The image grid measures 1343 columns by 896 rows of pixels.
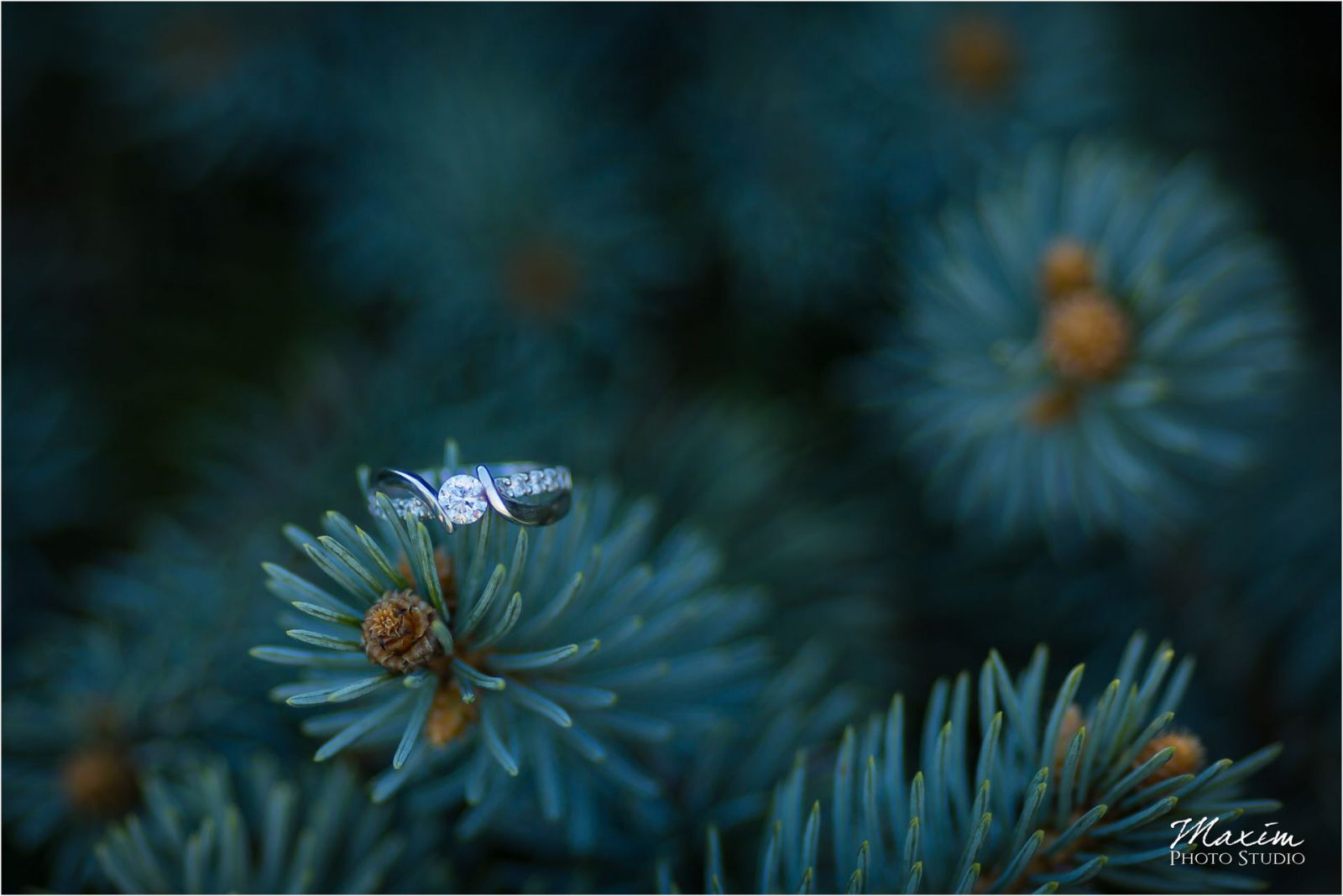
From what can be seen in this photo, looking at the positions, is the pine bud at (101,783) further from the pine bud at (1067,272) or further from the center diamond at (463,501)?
the pine bud at (1067,272)

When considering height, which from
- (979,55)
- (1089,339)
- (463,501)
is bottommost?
(463,501)

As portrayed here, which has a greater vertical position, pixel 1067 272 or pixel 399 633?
pixel 1067 272

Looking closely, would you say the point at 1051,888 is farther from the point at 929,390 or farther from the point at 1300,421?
the point at 1300,421

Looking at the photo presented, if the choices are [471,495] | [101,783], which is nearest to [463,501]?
[471,495]

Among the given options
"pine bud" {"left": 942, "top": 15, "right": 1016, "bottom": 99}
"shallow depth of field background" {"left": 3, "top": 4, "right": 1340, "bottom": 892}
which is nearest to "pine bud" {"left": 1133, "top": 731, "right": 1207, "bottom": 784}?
"shallow depth of field background" {"left": 3, "top": 4, "right": 1340, "bottom": 892}

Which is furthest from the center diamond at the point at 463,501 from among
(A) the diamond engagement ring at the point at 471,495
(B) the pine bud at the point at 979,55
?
(B) the pine bud at the point at 979,55

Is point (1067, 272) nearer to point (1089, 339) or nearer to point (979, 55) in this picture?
point (1089, 339)

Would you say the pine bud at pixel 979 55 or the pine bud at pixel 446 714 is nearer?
the pine bud at pixel 446 714
